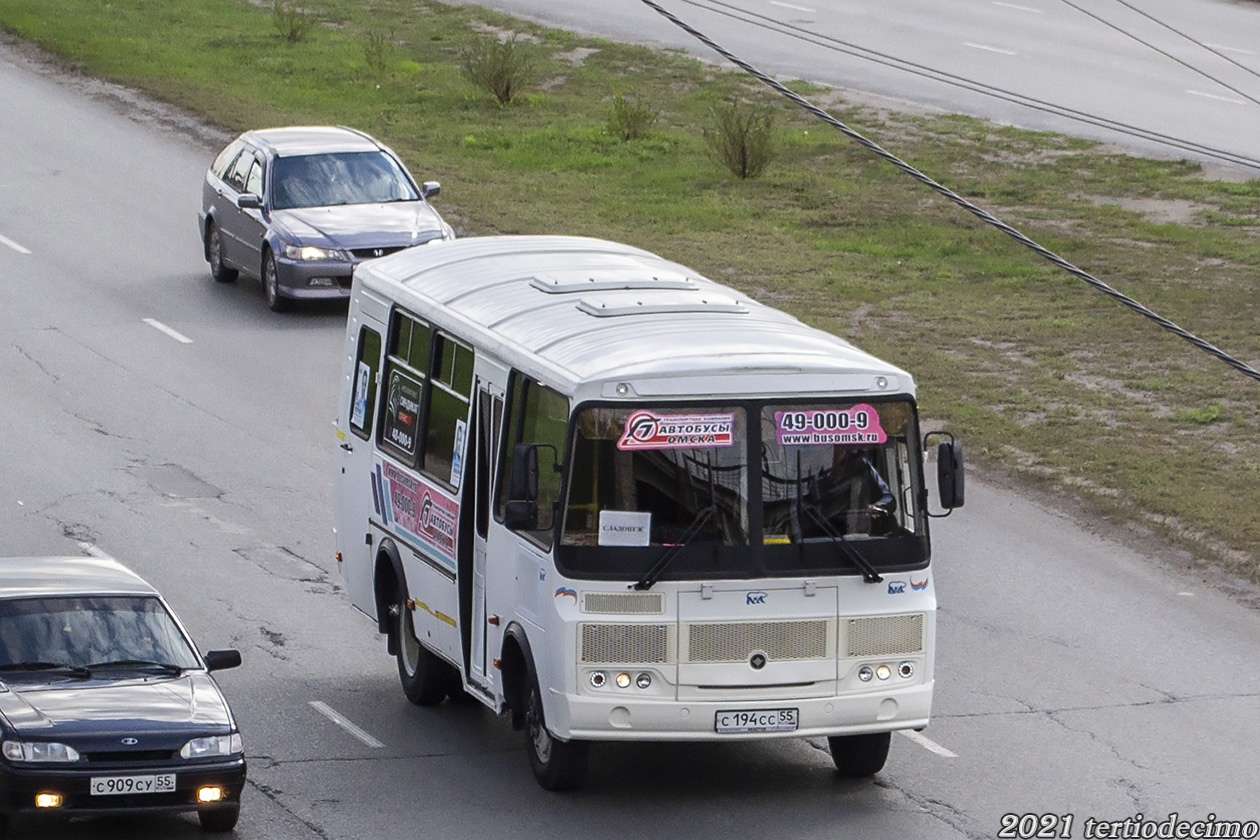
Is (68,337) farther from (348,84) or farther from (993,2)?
(993,2)

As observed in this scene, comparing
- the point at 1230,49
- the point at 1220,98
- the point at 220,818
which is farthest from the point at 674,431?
the point at 1230,49

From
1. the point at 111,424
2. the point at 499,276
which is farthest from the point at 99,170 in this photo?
the point at 499,276

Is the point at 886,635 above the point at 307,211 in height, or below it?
above

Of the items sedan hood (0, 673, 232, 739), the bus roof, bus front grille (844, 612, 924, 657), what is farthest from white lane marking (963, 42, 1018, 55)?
sedan hood (0, 673, 232, 739)

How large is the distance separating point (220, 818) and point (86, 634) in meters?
1.47

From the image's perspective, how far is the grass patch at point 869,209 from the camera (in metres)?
22.8

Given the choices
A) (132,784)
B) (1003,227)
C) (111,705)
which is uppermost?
(1003,227)

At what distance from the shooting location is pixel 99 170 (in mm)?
35906

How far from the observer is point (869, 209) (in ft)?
108

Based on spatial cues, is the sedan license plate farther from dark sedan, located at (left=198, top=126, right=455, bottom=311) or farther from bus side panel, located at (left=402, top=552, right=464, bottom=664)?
dark sedan, located at (left=198, top=126, right=455, bottom=311)

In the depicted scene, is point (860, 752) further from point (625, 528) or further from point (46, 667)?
point (46, 667)

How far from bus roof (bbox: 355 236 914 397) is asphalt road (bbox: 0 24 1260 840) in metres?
2.43

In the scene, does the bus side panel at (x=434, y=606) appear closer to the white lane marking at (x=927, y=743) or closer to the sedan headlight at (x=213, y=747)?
the sedan headlight at (x=213, y=747)

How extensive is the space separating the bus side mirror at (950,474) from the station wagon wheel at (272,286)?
15725mm
